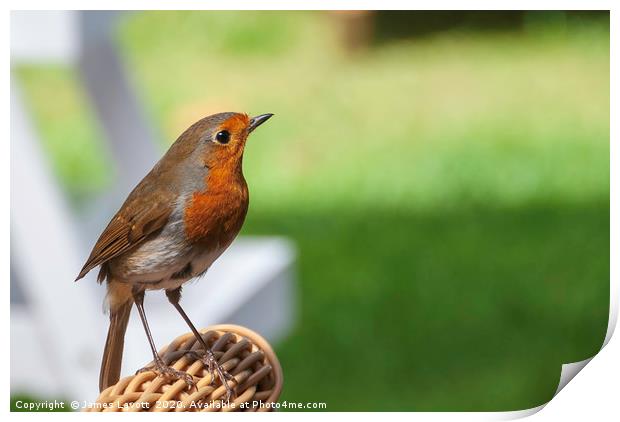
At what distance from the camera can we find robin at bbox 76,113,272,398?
4.48ft

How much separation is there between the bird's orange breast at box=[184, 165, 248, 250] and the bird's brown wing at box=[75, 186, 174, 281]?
0.13ft

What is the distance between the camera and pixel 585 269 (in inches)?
74.7

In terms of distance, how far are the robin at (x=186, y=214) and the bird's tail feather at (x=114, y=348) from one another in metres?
0.07

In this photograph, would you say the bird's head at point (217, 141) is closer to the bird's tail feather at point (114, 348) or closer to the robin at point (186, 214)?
the robin at point (186, 214)

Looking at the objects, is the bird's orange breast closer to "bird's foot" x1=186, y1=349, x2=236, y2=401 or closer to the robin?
the robin

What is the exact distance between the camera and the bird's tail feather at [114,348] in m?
1.49

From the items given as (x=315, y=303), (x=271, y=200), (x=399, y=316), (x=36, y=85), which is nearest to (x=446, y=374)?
(x=399, y=316)

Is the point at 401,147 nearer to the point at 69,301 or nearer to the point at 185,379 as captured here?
the point at 69,301

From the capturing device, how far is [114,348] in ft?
4.88

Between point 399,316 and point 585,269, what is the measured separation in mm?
692

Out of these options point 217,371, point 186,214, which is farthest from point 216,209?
point 217,371

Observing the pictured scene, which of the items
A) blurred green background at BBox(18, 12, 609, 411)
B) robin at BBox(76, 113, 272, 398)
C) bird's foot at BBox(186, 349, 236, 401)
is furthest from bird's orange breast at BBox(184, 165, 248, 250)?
blurred green background at BBox(18, 12, 609, 411)

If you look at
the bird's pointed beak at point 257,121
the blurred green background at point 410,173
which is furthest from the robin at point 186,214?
the blurred green background at point 410,173

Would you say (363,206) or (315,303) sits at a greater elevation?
(363,206)
